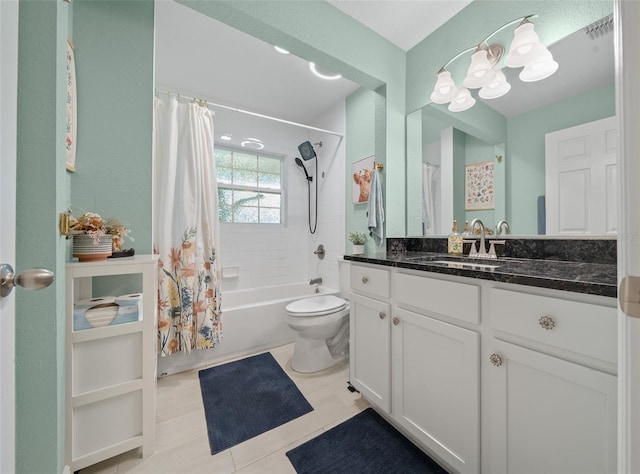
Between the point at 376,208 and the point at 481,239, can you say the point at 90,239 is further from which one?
the point at 481,239

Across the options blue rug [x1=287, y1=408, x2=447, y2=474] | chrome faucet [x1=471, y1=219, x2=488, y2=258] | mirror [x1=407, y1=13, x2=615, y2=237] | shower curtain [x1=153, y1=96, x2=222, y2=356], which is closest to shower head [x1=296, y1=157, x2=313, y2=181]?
shower curtain [x1=153, y1=96, x2=222, y2=356]

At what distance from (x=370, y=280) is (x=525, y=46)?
1.43 m

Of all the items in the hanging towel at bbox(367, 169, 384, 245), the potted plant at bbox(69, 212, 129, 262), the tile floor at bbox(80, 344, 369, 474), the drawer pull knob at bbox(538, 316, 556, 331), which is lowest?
the tile floor at bbox(80, 344, 369, 474)

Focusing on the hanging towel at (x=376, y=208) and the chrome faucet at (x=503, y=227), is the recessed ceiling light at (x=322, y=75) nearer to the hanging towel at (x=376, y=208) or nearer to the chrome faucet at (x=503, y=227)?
the hanging towel at (x=376, y=208)

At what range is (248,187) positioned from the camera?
118 inches

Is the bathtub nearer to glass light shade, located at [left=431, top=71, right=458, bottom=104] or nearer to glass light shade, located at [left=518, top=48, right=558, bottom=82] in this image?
glass light shade, located at [left=431, top=71, right=458, bottom=104]

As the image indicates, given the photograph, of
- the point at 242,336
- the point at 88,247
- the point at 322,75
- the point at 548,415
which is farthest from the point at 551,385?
the point at 322,75

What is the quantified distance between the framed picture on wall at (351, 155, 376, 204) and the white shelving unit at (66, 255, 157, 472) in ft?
5.85

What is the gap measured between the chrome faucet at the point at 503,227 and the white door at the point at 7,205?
6.16 ft

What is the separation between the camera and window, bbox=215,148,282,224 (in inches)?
113

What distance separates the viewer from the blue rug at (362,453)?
1086mm

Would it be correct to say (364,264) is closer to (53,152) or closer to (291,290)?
(53,152)

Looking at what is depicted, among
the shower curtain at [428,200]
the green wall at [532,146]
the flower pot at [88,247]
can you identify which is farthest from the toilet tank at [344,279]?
the flower pot at [88,247]

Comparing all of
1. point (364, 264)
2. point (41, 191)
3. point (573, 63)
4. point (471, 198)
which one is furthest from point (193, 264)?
point (573, 63)
